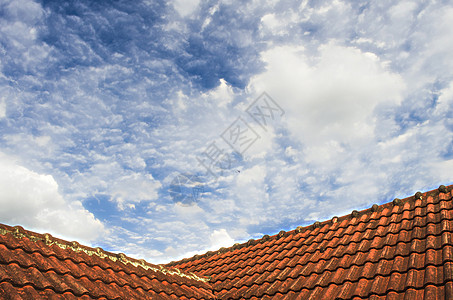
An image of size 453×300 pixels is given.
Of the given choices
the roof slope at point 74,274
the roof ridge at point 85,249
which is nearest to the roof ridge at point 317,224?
the roof ridge at point 85,249

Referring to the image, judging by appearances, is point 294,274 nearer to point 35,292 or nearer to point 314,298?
point 314,298

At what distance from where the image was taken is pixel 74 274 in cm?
447

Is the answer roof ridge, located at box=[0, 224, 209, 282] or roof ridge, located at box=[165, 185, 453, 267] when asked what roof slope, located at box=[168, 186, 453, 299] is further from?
roof ridge, located at box=[0, 224, 209, 282]

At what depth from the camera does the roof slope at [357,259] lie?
4.25 metres

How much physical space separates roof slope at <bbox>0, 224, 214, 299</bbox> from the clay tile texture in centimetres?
1

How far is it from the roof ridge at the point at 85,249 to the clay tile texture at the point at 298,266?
0.02 meters

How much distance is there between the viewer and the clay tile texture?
13.1 feet

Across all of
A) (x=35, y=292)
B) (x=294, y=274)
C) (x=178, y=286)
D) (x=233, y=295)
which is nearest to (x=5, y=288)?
(x=35, y=292)

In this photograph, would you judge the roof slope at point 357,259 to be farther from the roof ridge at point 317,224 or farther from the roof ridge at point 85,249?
the roof ridge at point 85,249

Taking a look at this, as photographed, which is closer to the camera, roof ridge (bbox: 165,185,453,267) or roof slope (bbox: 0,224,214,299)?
roof slope (bbox: 0,224,214,299)

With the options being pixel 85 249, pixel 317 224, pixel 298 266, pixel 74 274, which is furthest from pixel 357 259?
pixel 85 249

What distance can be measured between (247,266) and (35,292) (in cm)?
430

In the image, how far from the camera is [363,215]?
7.03m

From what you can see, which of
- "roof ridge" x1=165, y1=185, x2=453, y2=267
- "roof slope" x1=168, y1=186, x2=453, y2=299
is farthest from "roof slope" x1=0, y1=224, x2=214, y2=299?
"roof ridge" x1=165, y1=185, x2=453, y2=267
